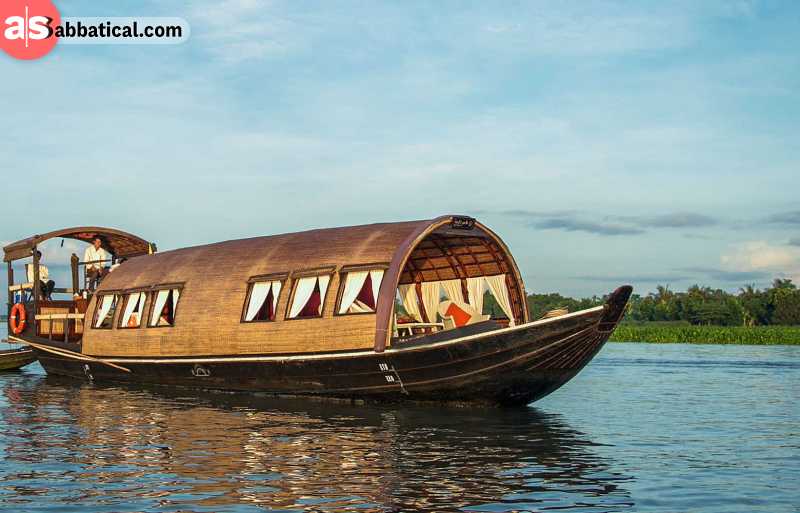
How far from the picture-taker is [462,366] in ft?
54.4

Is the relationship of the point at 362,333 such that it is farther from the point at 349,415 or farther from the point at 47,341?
the point at 47,341

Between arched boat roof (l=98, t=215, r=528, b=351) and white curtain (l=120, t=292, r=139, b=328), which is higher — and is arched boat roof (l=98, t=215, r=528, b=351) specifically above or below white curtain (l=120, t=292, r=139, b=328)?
above

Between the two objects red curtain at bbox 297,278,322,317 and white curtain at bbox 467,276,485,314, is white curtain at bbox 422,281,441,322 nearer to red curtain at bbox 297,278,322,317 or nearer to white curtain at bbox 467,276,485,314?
white curtain at bbox 467,276,485,314

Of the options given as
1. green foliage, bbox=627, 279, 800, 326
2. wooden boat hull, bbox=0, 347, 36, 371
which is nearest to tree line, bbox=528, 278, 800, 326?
green foliage, bbox=627, 279, 800, 326

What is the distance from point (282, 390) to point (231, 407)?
44.7 inches

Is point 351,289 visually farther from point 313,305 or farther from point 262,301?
point 262,301

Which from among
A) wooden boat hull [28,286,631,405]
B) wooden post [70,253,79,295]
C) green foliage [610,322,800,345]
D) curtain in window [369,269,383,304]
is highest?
wooden post [70,253,79,295]

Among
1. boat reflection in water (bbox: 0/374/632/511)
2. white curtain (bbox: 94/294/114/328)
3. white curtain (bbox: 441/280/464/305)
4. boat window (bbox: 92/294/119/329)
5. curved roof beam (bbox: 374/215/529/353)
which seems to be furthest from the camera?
white curtain (bbox: 94/294/114/328)

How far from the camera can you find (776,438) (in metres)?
15.5

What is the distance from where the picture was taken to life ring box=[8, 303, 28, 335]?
28.4m

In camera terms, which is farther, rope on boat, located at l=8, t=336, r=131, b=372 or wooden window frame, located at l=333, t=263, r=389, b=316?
rope on boat, located at l=8, t=336, r=131, b=372

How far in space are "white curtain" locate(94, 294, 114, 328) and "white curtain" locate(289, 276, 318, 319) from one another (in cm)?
799

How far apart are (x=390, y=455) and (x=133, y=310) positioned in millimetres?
12786

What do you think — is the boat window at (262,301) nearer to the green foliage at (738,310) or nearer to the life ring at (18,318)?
the life ring at (18,318)
